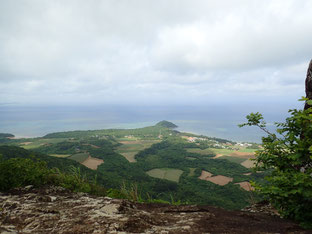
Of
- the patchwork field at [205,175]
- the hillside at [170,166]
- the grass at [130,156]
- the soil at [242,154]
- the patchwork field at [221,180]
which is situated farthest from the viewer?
the soil at [242,154]

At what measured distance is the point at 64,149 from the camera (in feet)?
241

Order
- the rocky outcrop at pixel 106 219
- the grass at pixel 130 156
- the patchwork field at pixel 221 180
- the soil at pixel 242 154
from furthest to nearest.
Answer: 1. the soil at pixel 242 154
2. the grass at pixel 130 156
3. the patchwork field at pixel 221 180
4. the rocky outcrop at pixel 106 219

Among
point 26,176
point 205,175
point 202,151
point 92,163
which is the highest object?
point 26,176

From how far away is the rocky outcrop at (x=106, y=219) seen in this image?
2477 millimetres

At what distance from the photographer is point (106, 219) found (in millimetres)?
2664

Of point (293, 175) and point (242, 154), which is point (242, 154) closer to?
point (242, 154)

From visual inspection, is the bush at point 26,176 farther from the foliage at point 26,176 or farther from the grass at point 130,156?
the grass at point 130,156

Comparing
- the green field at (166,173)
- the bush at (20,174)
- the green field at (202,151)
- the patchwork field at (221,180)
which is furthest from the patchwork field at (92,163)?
the green field at (202,151)

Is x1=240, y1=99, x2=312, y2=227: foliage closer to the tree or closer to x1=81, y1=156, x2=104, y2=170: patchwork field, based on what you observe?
the tree

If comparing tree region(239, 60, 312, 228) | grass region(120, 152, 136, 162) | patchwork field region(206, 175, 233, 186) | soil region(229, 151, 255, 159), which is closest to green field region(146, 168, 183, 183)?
patchwork field region(206, 175, 233, 186)

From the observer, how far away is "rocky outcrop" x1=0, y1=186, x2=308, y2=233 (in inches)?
97.5

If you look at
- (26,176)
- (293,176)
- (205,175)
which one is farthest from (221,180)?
(26,176)

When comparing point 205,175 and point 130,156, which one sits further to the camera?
point 130,156

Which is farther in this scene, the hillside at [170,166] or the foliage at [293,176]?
the hillside at [170,166]
